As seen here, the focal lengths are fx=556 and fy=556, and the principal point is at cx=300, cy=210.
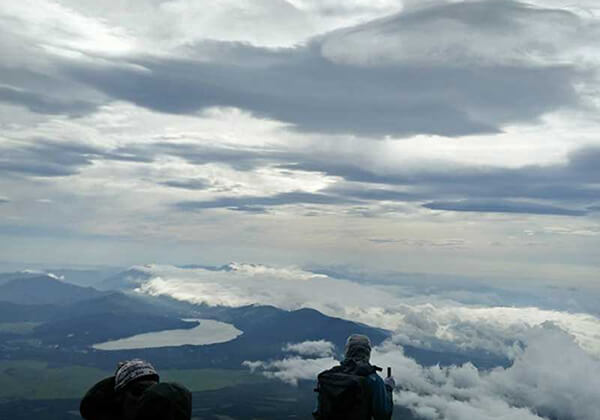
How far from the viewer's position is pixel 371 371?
16812 millimetres

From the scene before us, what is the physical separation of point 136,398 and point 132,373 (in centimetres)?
56

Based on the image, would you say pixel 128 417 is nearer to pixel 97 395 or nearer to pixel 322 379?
pixel 97 395

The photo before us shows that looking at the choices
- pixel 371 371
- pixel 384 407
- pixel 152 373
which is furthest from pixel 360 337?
pixel 152 373

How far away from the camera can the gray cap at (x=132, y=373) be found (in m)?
11.2

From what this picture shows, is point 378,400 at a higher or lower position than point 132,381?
lower

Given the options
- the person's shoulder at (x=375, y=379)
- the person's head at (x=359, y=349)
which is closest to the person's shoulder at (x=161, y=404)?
the person's head at (x=359, y=349)

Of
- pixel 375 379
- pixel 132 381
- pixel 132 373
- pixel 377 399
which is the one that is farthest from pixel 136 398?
pixel 377 399

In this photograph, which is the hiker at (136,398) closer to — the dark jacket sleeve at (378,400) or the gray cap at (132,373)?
the gray cap at (132,373)

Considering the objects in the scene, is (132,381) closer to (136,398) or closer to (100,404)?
(136,398)

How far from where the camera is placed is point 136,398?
429 inches

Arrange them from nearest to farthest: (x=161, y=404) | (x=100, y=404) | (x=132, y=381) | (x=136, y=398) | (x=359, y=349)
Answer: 1. (x=161, y=404)
2. (x=136, y=398)
3. (x=132, y=381)
4. (x=100, y=404)
5. (x=359, y=349)

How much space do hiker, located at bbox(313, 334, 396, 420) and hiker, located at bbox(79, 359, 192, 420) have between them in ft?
22.5

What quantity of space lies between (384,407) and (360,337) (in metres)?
2.15

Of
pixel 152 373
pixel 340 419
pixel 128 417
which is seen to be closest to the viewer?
pixel 128 417
